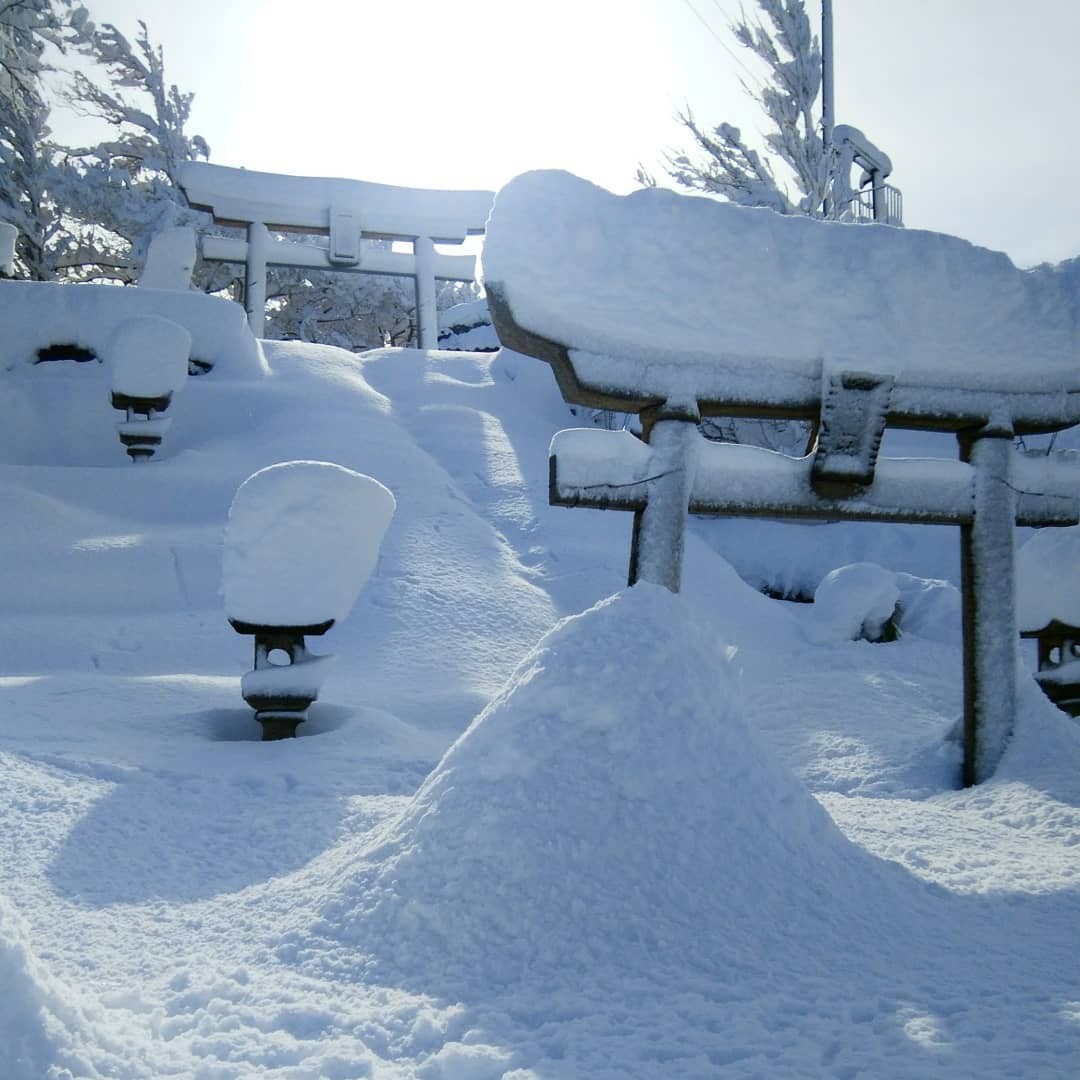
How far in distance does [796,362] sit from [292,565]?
200cm

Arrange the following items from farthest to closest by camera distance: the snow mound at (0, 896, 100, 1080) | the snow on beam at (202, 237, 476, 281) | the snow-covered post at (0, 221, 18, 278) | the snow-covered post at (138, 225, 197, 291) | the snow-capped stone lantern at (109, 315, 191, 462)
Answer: the snow on beam at (202, 237, 476, 281) < the snow-covered post at (138, 225, 197, 291) < the snow-covered post at (0, 221, 18, 278) < the snow-capped stone lantern at (109, 315, 191, 462) < the snow mound at (0, 896, 100, 1080)

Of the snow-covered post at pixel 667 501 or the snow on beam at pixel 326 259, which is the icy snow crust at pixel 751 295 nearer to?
the snow-covered post at pixel 667 501

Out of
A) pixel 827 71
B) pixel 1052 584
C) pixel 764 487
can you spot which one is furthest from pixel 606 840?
pixel 827 71

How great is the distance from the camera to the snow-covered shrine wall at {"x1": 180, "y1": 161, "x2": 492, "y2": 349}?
38.4ft

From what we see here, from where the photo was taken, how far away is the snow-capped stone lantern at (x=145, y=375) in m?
7.11

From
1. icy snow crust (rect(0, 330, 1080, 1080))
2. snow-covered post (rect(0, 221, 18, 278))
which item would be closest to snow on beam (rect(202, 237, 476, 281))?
snow-covered post (rect(0, 221, 18, 278))

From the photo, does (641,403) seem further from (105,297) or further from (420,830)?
(105,297)

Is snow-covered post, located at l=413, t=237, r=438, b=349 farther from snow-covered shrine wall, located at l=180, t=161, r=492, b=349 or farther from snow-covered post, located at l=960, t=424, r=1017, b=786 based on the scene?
snow-covered post, located at l=960, t=424, r=1017, b=786

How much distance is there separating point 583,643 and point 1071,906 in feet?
4.07

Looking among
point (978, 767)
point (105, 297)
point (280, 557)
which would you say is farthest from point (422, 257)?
point (978, 767)

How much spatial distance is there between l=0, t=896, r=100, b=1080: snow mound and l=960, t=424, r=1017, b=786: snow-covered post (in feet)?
9.79

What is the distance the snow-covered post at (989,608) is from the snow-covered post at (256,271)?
406 inches

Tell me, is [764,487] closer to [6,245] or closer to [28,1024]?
[28,1024]

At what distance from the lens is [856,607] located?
6.95 meters
